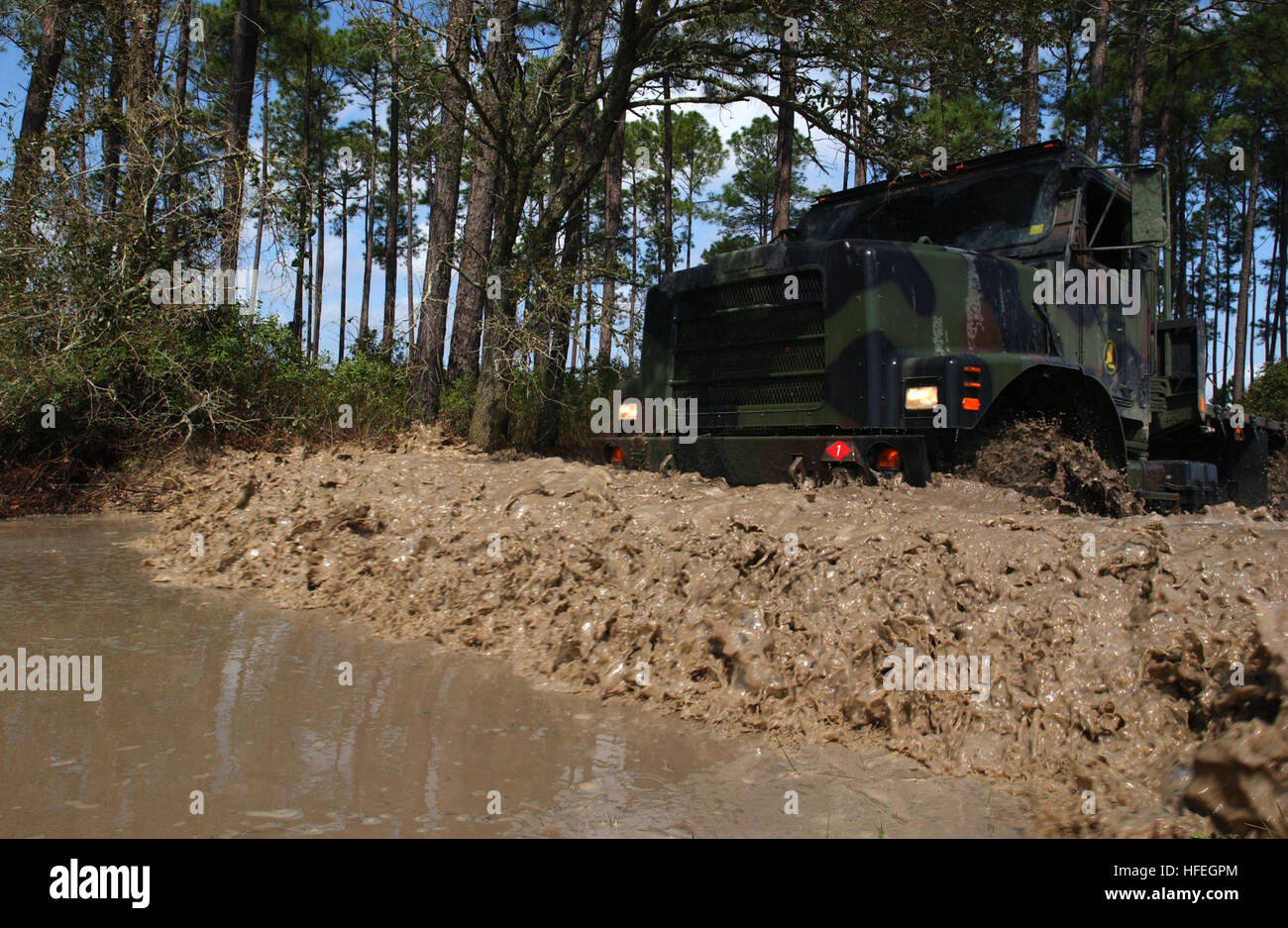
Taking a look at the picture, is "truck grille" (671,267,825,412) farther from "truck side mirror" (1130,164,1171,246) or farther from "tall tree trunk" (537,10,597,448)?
"tall tree trunk" (537,10,597,448)

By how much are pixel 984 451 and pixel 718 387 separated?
185 cm

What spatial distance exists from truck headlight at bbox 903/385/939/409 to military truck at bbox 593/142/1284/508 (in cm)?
1

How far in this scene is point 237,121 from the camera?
12.8m

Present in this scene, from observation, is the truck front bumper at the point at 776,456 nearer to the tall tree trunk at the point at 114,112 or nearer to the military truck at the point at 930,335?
the military truck at the point at 930,335

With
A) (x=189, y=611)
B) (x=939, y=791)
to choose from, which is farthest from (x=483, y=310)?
(x=939, y=791)

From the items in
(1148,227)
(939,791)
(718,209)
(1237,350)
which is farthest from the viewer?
(718,209)

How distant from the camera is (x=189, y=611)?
574cm

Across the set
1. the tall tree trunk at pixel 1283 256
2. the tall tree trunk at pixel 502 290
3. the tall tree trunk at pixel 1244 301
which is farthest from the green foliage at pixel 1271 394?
the tall tree trunk at pixel 502 290

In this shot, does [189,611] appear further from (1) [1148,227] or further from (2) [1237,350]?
(2) [1237,350]

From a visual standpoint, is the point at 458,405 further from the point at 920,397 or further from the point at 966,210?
the point at 920,397

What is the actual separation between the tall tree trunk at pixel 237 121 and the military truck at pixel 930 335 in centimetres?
684

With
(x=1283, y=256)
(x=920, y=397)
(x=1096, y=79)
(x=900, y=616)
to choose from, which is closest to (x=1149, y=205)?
(x=920, y=397)

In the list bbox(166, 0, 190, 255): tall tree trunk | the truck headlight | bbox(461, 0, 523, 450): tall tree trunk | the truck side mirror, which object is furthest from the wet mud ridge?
bbox(166, 0, 190, 255): tall tree trunk
